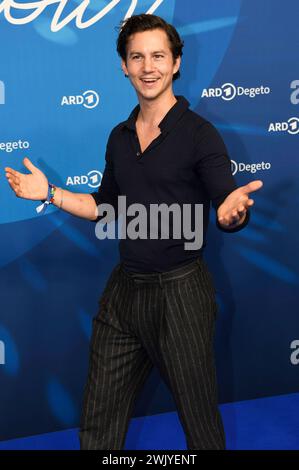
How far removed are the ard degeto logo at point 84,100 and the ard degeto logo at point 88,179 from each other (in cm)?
25

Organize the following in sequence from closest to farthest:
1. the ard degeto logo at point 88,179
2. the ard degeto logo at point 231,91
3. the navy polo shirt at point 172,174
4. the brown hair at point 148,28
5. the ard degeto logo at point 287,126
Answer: the navy polo shirt at point 172,174, the brown hair at point 148,28, the ard degeto logo at point 88,179, the ard degeto logo at point 231,91, the ard degeto logo at point 287,126

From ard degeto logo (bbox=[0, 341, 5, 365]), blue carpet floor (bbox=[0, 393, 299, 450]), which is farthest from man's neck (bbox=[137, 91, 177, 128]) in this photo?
blue carpet floor (bbox=[0, 393, 299, 450])

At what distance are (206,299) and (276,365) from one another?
4.07 feet

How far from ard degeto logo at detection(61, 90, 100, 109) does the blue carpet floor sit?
4.26 feet

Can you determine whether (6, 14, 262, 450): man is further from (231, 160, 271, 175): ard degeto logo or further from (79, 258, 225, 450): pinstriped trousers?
(231, 160, 271, 175): ard degeto logo

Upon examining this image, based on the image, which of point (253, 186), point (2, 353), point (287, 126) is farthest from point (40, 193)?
point (287, 126)

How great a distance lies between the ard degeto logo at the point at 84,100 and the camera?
261cm

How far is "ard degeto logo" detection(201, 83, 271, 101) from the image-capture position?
9.15ft

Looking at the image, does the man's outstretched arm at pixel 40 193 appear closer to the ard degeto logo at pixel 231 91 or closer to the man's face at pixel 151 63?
the man's face at pixel 151 63

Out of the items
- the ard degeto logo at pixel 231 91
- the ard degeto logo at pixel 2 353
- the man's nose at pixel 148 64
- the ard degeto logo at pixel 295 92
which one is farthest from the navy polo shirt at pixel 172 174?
the ard degeto logo at pixel 295 92

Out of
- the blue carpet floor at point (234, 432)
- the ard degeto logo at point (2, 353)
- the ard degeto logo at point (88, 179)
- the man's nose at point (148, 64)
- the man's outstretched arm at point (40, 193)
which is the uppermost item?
the man's nose at point (148, 64)

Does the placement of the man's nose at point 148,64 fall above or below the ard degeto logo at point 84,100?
below

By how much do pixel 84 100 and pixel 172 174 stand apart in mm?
817

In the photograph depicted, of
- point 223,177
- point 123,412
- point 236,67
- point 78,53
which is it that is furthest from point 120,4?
point 123,412
